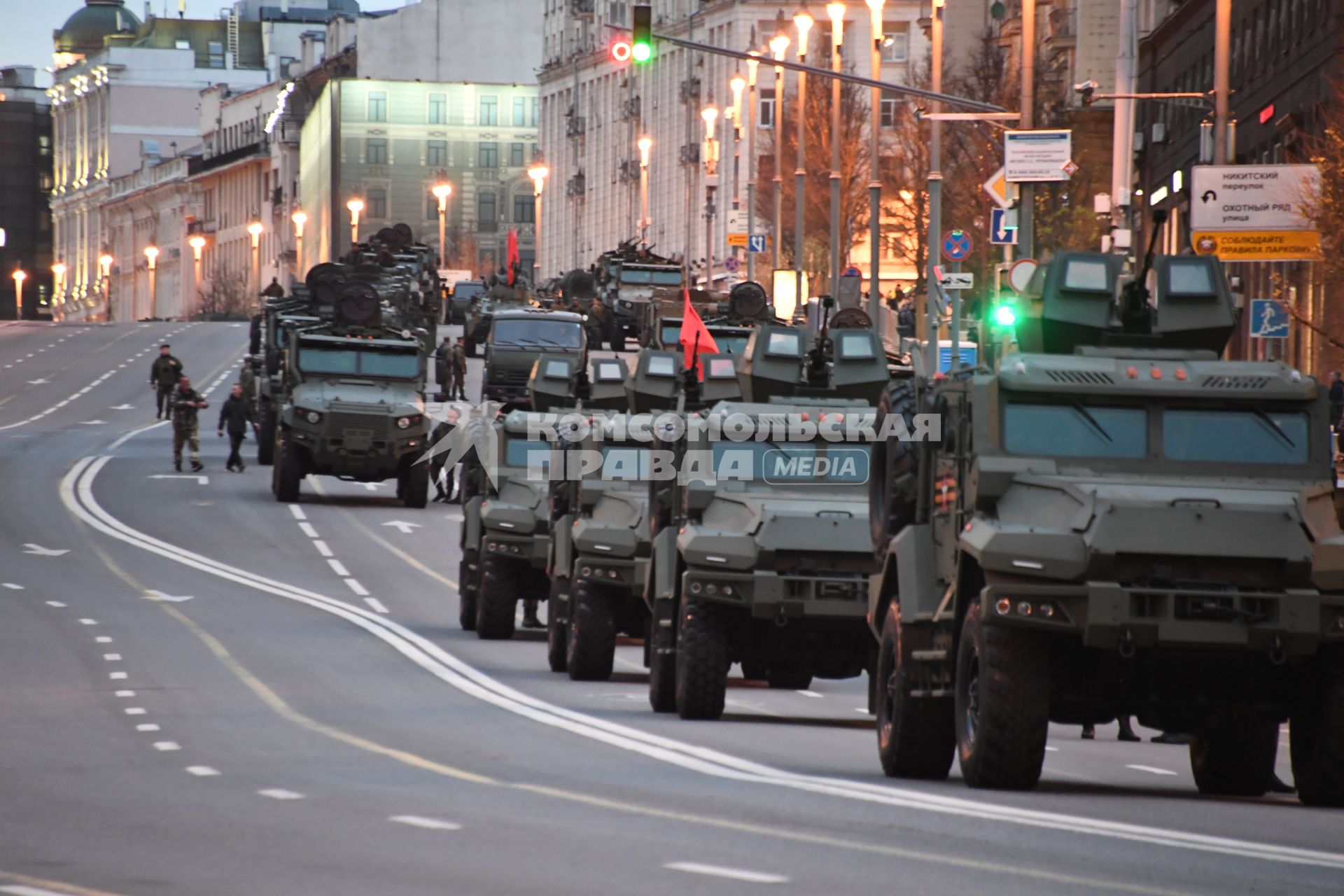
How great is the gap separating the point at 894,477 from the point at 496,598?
42.6 ft

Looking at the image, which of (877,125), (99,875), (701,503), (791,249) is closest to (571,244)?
(791,249)

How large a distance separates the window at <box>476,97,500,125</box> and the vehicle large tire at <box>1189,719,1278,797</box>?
146499 mm

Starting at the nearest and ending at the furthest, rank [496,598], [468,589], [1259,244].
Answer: [496,598] < [468,589] < [1259,244]

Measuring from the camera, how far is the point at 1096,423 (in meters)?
14.6

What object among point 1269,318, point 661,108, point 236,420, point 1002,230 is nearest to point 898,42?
point 661,108

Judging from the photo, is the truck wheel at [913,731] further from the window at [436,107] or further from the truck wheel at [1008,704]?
the window at [436,107]

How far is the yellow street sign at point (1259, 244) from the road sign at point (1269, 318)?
2.61 meters

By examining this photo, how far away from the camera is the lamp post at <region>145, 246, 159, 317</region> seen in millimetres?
183625

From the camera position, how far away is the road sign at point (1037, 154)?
31.4 m

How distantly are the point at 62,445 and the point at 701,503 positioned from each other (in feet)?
133

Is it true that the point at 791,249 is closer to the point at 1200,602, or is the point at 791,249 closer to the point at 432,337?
the point at 432,337

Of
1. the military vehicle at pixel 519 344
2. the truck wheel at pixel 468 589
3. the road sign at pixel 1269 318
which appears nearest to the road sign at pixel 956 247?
the road sign at pixel 1269 318

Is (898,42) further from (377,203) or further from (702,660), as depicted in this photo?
(702,660)

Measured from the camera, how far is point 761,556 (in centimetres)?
1909
